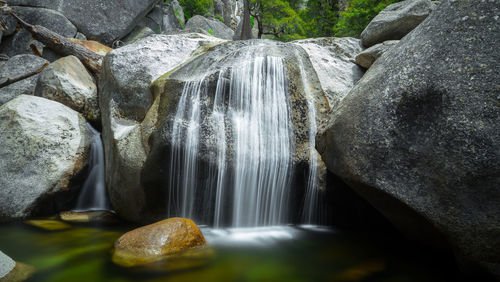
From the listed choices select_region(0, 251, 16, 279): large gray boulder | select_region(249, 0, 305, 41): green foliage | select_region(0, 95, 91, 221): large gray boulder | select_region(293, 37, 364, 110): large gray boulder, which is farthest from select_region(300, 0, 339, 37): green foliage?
select_region(0, 251, 16, 279): large gray boulder

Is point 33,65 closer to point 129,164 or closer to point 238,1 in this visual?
point 129,164

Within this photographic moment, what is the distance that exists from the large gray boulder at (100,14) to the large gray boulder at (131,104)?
8.79m

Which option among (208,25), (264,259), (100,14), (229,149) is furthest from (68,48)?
(208,25)

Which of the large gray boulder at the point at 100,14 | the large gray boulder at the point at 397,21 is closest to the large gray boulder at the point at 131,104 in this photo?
the large gray boulder at the point at 397,21

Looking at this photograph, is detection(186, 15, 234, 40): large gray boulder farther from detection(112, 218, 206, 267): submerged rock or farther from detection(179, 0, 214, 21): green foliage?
detection(112, 218, 206, 267): submerged rock

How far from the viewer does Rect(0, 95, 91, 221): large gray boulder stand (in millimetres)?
5055

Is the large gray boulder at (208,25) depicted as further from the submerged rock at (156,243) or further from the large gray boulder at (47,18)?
the submerged rock at (156,243)

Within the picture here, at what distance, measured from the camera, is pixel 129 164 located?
472cm

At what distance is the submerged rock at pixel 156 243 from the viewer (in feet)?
11.4

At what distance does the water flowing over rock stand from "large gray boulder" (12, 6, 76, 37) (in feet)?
34.0

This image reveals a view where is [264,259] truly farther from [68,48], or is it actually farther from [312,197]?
[68,48]

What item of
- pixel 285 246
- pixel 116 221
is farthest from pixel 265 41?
pixel 116 221

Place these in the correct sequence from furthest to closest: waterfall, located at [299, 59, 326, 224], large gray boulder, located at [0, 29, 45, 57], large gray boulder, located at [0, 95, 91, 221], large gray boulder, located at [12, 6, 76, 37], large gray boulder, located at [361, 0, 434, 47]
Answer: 1. large gray boulder, located at [12, 6, 76, 37]
2. large gray boulder, located at [0, 29, 45, 57]
3. large gray boulder, located at [361, 0, 434, 47]
4. large gray boulder, located at [0, 95, 91, 221]
5. waterfall, located at [299, 59, 326, 224]

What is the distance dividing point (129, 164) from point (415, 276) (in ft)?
13.7
